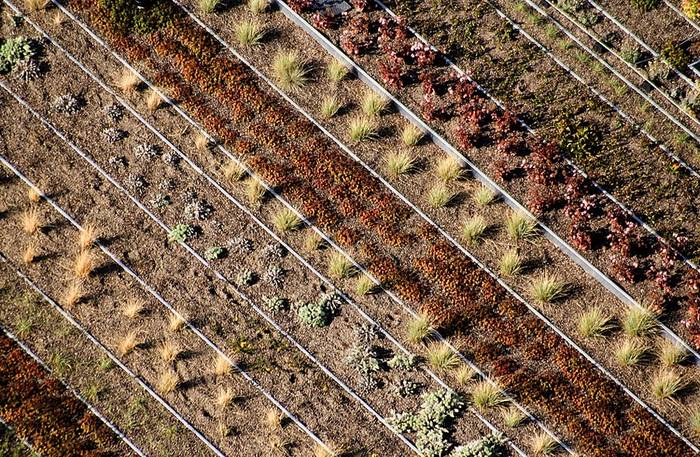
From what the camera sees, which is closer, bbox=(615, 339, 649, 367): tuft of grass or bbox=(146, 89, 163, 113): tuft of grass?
bbox=(615, 339, 649, 367): tuft of grass

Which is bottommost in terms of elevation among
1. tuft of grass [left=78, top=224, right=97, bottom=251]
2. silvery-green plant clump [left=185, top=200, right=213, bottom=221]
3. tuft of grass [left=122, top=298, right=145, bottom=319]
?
tuft of grass [left=122, top=298, right=145, bottom=319]

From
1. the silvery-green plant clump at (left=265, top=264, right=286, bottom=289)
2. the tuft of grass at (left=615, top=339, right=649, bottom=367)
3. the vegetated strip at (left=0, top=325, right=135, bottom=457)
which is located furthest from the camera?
the silvery-green plant clump at (left=265, top=264, right=286, bottom=289)

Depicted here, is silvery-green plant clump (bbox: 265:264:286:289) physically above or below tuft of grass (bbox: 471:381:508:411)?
below

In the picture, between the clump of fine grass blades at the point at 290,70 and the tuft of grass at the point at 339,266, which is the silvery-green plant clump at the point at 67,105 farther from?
the tuft of grass at the point at 339,266

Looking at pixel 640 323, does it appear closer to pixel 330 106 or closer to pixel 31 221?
pixel 330 106

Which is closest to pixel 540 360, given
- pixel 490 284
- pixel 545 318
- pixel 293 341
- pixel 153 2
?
pixel 545 318

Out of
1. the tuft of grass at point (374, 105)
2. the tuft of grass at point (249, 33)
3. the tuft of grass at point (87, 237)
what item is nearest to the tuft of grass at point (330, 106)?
the tuft of grass at point (374, 105)

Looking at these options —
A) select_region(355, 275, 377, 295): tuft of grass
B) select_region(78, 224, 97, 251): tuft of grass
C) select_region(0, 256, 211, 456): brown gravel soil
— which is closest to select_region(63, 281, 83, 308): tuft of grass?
select_region(0, 256, 211, 456): brown gravel soil

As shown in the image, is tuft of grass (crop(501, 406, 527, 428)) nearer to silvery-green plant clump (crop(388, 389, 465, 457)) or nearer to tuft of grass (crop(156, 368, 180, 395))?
silvery-green plant clump (crop(388, 389, 465, 457))
